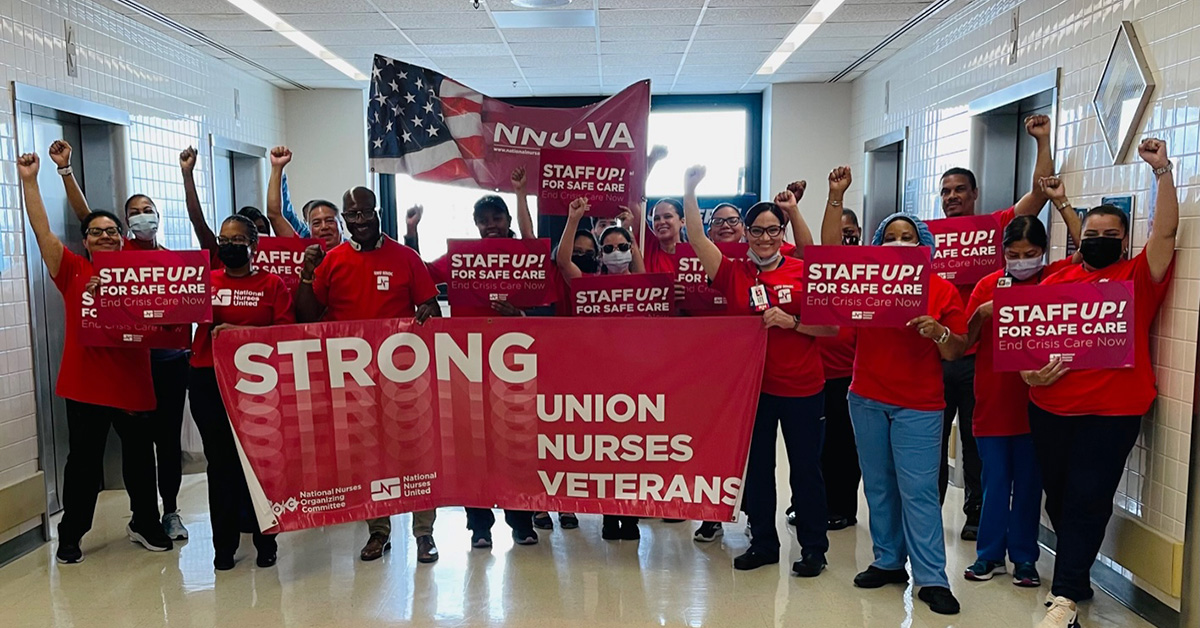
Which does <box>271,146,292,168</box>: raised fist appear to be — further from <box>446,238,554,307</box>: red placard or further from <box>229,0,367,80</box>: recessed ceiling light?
<box>229,0,367,80</box>: recessed ceiling light

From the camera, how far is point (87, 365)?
391 cm

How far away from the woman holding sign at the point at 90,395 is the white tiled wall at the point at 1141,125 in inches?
175

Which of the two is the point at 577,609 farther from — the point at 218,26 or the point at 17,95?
the point at 218,26

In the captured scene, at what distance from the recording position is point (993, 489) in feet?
12.0

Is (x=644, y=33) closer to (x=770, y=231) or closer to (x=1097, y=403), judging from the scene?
(x=770, y=231)

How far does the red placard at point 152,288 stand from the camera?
366 centimetres

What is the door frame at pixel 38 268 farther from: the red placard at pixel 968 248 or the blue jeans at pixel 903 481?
the red placard at pixel 968 248

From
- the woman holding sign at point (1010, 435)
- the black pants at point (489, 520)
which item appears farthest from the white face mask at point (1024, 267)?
the black pants at point (489, 520)

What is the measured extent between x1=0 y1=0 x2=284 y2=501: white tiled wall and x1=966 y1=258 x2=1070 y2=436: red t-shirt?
4.66 meters

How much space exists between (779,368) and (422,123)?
7.26 ft

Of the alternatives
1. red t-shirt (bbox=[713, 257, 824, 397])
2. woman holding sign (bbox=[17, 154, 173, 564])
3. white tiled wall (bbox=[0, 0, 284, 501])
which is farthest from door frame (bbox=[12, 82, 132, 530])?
red t-shirt (bbox=[713, 257, 824, 397])

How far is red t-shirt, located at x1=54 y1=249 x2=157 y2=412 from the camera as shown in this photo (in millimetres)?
3849

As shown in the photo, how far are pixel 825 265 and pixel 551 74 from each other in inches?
218

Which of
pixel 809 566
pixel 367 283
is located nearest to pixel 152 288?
pixel 367 283
